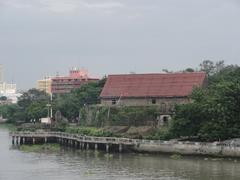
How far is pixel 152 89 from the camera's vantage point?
83062 mm

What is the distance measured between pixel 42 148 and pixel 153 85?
722 inches

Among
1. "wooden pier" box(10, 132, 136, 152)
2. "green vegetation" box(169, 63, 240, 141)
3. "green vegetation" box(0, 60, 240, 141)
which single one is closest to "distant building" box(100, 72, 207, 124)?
"green vegetation" box(0, 60, 240, 141)

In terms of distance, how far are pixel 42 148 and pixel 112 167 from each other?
828 inches

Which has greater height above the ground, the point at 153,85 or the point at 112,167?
the point at 153,85

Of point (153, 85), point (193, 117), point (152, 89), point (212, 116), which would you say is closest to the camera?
point (212, 116)

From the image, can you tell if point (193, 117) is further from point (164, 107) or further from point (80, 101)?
point (80, 101)

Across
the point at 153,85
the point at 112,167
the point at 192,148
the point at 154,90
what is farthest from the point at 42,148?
the point at 192,148

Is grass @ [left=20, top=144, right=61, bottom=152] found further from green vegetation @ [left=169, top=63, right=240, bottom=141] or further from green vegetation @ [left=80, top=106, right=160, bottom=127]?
green vegetation @ [left=169, top=63, right=240, bottom=141]

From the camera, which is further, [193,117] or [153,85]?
[153,85]

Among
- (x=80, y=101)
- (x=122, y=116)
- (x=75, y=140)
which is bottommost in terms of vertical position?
(x=75, y=140)

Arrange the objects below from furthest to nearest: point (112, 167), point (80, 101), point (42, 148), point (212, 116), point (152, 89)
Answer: point (80, 101)
point (152, 89)
point (42, 148)
point (212, 116)
point (112, 167)

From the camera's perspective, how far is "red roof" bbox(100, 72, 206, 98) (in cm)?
8088

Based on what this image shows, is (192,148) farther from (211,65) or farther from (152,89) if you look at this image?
(211,65)

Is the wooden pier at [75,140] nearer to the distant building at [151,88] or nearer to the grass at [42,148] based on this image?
the grass at [42,148]
